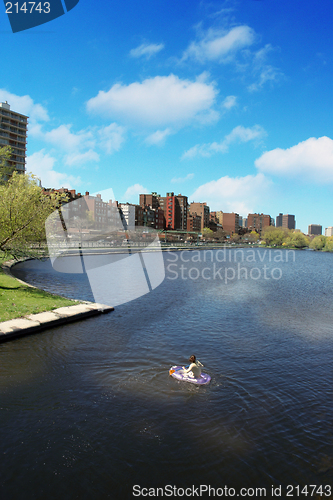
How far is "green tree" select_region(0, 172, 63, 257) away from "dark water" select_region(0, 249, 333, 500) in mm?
8735

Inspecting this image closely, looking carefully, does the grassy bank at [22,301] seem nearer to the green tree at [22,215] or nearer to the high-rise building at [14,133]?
the green tree at [22,215]

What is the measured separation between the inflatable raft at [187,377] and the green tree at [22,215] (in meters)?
15.8

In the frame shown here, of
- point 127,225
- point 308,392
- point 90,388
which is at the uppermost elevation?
point 127,225

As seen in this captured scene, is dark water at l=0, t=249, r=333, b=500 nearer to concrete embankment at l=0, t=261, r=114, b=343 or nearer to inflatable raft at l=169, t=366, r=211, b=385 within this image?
inflatable raft at l=169, t=366, r=211, b=385

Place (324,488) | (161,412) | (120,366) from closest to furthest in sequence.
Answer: (324,488) → (161,412) → (120,366)

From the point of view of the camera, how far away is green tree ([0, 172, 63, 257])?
73.4 ft

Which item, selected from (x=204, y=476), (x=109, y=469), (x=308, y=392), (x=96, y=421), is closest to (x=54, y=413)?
(x=96, y=421)

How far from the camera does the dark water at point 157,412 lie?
24.8ft

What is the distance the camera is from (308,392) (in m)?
12.0

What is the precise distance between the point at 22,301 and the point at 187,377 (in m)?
12.5

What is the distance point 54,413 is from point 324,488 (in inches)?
290

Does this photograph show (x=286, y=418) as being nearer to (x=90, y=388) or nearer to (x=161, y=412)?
(x=161, y=412)

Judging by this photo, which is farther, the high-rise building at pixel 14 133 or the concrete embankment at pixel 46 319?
the high-rise building at pixel 14 133

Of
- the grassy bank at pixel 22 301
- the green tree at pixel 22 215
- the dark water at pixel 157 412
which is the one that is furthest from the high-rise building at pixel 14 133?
the dark water at pixel 157 412
